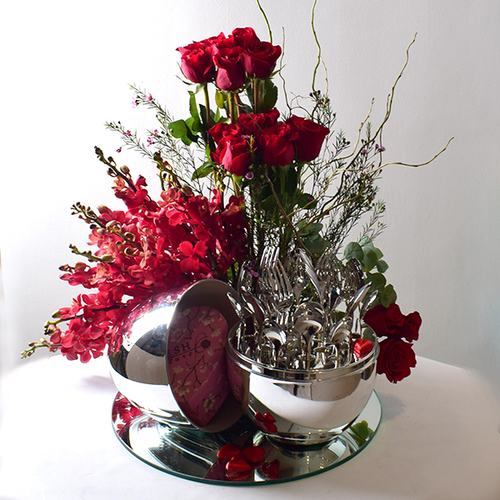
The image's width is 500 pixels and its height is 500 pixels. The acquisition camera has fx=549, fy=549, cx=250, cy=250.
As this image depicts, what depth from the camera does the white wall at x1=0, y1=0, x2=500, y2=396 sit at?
1281 mm

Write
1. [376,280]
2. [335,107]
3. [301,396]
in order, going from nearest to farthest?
[301,396] → [376,280] → [335,107]

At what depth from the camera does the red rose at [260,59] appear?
680mm

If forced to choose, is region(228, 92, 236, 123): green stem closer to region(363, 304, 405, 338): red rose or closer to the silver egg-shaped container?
the silver egg-shaped container

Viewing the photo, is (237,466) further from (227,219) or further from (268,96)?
(268,96)

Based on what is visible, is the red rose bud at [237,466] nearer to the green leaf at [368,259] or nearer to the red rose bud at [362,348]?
the red rose bud at [362,348]

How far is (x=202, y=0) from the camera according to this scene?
51.6 inches

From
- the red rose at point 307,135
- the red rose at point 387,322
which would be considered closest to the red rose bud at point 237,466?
the red rose at point 387,322

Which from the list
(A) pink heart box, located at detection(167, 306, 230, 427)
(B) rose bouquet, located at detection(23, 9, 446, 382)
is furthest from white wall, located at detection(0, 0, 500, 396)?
(A) pink heart box, located at detection(167, 306, 230, 427)

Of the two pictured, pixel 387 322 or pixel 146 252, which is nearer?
pixel 146 252

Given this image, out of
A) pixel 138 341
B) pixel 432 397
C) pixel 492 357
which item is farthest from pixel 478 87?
pixel 138 341

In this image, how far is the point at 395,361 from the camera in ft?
2.66

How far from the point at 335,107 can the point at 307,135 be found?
2.45 ft

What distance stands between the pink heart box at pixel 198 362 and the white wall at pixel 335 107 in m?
0.79

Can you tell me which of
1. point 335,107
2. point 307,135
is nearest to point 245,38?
point 307,135
